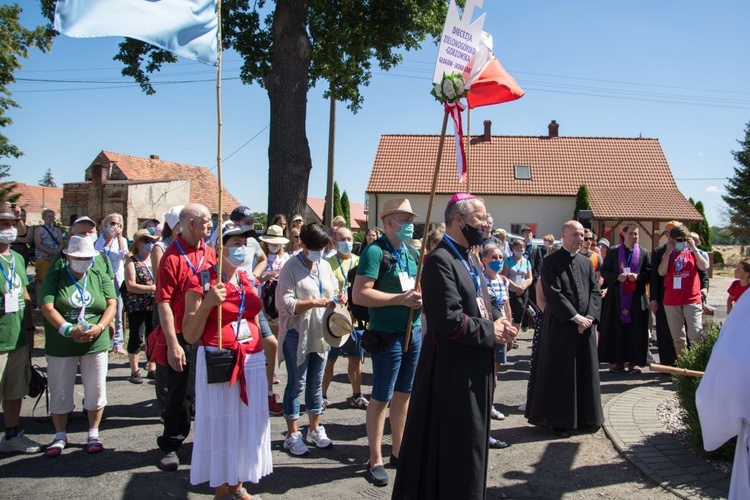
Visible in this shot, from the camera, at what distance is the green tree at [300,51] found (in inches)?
501

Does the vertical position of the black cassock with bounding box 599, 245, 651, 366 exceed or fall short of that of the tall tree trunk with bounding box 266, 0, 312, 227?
it falls short

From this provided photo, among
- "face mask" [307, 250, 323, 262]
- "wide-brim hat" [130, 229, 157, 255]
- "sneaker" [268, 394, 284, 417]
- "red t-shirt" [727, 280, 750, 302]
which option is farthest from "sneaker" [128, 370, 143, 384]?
"red t-shirt" [727, 280, 750, 302]

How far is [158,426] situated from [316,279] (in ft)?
7.22

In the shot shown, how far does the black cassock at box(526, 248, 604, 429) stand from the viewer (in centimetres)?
581

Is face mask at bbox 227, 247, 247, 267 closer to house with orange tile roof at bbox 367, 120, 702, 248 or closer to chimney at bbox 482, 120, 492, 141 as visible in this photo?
house with orange tile roof at bbox 367, 120, 702, 248

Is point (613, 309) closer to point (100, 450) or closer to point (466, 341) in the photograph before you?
point (466, 341)

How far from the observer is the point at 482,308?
3811 millimetres

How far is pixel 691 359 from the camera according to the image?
217 inches

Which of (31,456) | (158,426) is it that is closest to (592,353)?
(158,426)

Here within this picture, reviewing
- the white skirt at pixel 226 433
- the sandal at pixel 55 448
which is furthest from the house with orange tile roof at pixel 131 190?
the white skirt at pixel 226 433

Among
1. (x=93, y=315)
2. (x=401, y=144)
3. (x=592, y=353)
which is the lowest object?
(x=592, y=353)

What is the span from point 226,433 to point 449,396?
61.3 inches

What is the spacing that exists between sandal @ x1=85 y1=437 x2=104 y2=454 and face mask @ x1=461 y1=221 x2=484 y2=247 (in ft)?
12.2

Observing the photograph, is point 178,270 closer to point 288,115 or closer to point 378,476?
point 378,476
